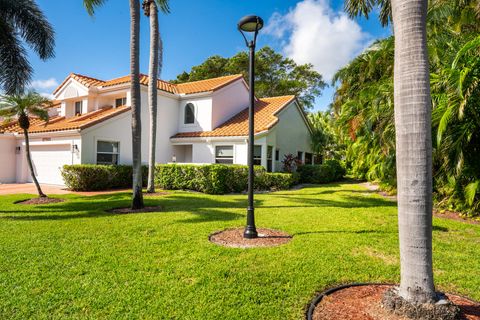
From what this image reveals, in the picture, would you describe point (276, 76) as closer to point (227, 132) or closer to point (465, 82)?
point (227, 132)

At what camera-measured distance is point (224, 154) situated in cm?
1950

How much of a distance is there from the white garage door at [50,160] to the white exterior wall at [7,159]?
2.01m

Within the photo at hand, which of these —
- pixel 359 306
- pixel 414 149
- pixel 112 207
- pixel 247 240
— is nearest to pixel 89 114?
pixel 112 207

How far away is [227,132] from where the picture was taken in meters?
19.5

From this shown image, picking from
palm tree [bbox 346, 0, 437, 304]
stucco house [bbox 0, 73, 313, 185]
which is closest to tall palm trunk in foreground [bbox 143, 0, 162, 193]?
stucco house [bbox 0, 73, 313, 185]

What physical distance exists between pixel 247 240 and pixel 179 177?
33.7ft

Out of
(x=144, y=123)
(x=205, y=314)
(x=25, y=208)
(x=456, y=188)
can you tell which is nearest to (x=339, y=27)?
(x=456, y=188)

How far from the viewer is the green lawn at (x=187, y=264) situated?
3.72m

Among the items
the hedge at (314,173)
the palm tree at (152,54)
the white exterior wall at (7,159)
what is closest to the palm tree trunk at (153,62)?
the palm tree at (152,54)

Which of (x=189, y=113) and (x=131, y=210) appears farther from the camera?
(x=189, y=113)

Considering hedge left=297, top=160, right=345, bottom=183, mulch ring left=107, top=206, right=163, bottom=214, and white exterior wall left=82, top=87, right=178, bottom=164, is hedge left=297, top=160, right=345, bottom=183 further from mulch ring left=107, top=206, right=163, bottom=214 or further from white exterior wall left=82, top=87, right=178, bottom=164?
mulch ring left=107, top=206, right=163, bottom=214

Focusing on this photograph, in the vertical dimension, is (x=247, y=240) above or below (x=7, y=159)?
below

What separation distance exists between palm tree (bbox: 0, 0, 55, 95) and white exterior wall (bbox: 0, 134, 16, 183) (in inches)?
411

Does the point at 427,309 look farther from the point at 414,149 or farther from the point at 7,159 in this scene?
the point at 7,159
